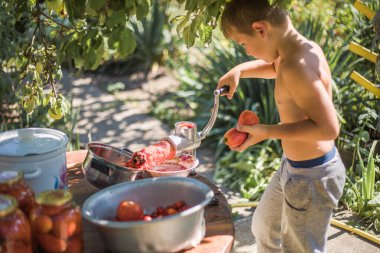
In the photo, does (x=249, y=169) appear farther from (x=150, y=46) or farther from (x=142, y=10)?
(x=150, y=46)

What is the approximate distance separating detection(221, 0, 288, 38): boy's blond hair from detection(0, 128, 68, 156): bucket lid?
0.74m

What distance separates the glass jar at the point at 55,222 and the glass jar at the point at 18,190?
0.07m

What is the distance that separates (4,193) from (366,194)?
2410 mm

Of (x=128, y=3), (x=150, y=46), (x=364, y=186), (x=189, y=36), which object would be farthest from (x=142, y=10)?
(x=150, y=46)

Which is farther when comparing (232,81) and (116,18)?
(232,81)

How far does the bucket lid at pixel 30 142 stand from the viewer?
171 centimetres

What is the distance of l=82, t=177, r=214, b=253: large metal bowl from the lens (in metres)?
1.42

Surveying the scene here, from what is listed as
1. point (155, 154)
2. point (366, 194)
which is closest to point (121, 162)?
point (155, 154)

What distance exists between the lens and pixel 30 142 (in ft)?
5.77

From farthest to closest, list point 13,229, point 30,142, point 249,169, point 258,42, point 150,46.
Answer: point 150,46 < point 249,169 < point 258,42 < point 30,142 < point 13,229

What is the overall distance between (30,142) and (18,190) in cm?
29

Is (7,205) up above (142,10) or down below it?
below

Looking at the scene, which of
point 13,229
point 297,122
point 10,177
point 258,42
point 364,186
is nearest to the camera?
point 13,229

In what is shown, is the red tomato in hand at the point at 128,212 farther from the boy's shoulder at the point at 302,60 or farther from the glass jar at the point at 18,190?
the boy's shoulder at the point at 302,60
